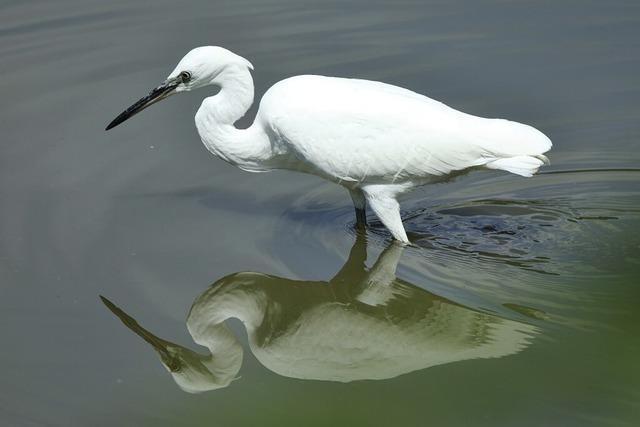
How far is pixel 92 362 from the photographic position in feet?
17.6

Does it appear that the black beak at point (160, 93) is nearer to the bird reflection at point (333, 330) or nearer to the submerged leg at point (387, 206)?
the bird reflection at point (333, 330)

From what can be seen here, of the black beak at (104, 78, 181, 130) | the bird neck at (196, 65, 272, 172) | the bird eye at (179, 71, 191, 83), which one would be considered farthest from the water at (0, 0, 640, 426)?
the bird eye at (179, 71, 191, 83)

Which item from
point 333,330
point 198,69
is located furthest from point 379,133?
point 333,330

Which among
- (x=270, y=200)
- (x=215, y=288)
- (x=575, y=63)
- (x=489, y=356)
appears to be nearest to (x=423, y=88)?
(x=575, y=63)

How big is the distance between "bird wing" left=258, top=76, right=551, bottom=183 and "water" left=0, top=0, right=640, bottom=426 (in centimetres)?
55

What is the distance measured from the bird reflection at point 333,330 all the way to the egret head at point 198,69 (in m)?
1.12

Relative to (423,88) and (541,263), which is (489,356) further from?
(423,88)

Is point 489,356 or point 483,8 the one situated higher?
point 483,8

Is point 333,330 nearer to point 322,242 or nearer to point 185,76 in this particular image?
point 322,242

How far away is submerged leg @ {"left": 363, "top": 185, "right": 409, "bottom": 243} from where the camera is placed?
6.29m

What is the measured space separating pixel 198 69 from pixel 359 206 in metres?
1.27

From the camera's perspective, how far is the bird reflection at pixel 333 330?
208 inches

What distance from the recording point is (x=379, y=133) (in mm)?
6156

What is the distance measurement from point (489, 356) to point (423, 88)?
3479 millimetres
